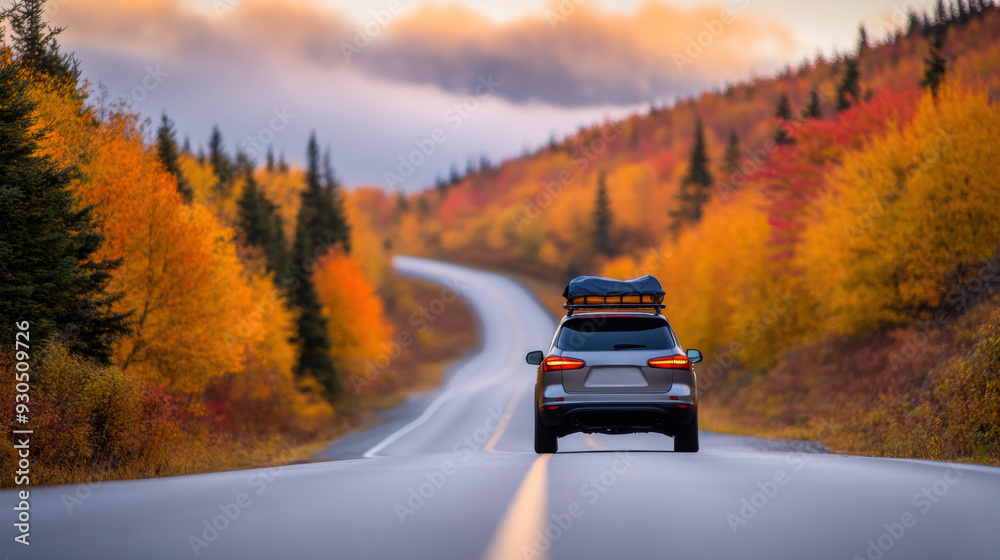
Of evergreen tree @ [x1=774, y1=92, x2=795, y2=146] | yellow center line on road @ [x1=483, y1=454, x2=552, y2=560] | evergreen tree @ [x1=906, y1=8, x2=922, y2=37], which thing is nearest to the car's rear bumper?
yellow center line on road @ [x1=483, y1=454, x2=552, y2=560]

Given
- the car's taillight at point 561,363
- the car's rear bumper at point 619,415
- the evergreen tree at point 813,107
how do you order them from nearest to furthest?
the car's rear bumper at point 619,415 < the car's taillight at point 561,363 < the evergreen tree at point 813,107

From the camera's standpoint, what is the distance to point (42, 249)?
17453mm

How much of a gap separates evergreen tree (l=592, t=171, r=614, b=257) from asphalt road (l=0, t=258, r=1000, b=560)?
95.3 m

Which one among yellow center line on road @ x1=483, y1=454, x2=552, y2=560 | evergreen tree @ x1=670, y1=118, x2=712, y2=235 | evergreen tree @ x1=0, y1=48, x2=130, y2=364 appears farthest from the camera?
evergreen tree @ x1=670, y1=118, x2=712, y2=235

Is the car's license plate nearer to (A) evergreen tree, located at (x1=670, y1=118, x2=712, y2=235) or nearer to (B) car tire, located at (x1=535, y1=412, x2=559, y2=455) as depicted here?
(B) car tire, located at (x1=535, y1=412, x2=559, y2=455)

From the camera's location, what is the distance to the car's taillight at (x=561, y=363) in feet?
35.0

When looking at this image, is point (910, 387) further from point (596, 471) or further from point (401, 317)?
point (401, 317)

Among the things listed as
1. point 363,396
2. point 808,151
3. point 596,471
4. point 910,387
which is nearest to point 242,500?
point 596,471

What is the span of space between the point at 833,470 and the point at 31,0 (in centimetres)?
3333

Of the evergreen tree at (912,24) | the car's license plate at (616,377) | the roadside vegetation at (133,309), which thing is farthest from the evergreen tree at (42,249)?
the evergreen tree at (912,24)

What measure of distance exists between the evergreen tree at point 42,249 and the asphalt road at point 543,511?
10065 millimetres

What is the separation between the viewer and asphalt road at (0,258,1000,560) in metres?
5.16

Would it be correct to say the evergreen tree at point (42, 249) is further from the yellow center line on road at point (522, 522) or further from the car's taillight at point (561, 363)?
the yellow center line on road at point (522, 522)

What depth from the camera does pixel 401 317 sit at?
89.6 m
